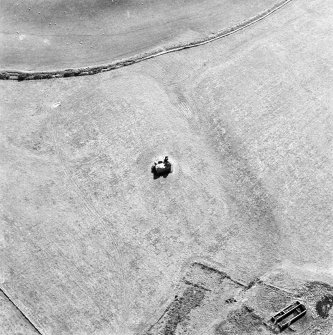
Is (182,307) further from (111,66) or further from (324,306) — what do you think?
(111,66)

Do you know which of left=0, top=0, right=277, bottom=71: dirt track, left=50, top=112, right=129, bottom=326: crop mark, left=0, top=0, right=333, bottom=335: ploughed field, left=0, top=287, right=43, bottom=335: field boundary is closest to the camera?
left=0, top=287, right=43, bottom=335: field boundary

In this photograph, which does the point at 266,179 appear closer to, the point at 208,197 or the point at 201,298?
the point at 208,197

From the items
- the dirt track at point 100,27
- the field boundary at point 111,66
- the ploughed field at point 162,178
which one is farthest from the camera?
the dirt track at point 100,27

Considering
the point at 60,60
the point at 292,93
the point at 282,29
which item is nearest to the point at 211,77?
the point at 292,93

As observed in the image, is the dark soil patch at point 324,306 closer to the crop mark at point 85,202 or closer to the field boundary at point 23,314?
the crop mark at point 85,202

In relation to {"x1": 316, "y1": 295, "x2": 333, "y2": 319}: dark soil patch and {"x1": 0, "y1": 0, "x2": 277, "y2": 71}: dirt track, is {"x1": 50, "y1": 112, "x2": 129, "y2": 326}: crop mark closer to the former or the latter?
{"x1": 0, "y1": 0, "x2": 277, "y2": 71}: dirt track

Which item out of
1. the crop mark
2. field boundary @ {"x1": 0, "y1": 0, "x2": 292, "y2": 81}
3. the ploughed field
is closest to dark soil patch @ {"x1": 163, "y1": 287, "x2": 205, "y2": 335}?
the ploughed field

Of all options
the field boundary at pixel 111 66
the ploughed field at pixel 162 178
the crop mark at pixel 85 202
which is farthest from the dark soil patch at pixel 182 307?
the field boundary at pixel 111 66

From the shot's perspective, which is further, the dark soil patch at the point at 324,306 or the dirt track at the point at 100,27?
the dirt track at the point at 100,27
